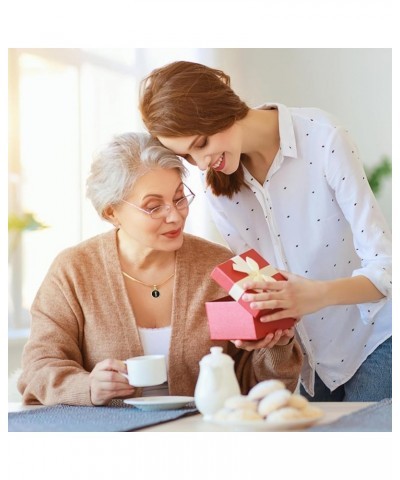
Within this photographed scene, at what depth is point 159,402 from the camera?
1642mm

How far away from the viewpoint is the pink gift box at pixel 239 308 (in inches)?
61.6

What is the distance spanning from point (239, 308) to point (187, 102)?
1.54ft

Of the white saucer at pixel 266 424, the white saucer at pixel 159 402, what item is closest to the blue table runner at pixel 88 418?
the white saucer at pixel 159 402

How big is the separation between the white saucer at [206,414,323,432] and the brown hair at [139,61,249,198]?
635mm

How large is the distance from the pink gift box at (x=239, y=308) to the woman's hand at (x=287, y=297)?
0.02 m

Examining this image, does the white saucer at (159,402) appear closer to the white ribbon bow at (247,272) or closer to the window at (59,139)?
the white ribbon bow at (247,272)

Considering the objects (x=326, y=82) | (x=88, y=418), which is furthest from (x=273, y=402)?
(x=326, y=82)

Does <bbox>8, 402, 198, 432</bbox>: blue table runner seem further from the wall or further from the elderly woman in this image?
the wall

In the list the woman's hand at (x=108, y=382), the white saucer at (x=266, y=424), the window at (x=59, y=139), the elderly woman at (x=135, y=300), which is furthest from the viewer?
the window at (x=59, y=139)

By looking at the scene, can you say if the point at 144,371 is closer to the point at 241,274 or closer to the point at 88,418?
the point at 88,418

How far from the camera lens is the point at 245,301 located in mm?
1553

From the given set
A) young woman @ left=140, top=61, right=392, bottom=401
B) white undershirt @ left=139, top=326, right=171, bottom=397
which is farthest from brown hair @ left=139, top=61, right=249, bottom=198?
white undershirt @ left=139, top=326, right=171, bottom=397
